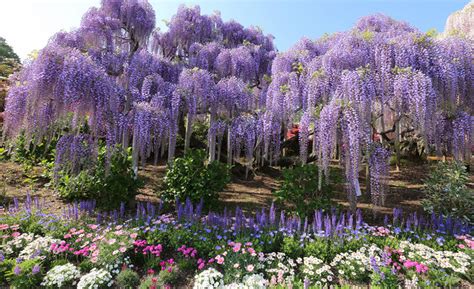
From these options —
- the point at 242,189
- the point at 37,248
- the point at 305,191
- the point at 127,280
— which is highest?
the point at 305,191

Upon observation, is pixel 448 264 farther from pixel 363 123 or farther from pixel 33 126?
pixel 33 126

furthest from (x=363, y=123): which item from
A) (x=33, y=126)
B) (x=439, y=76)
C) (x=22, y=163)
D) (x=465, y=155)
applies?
(x=22, y=163)

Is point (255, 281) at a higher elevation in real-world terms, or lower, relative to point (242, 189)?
lower

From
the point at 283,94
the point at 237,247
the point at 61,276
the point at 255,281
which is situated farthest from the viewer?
the point at 283,94

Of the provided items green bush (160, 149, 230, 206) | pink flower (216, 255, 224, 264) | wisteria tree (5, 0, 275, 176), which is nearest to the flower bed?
pink flower (216, 255, 224, 264)

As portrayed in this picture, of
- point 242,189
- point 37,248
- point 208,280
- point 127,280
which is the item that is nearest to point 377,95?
point 242,189

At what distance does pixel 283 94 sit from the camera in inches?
271

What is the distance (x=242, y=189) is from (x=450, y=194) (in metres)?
4.70

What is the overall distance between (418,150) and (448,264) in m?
7.97

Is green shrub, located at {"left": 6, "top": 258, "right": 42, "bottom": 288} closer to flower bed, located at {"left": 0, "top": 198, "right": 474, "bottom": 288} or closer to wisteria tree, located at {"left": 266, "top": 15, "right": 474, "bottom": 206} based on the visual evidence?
flower bed, located at {"left": 0, "top": 198, "right": 474, "bottom": 288}

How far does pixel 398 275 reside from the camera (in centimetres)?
389

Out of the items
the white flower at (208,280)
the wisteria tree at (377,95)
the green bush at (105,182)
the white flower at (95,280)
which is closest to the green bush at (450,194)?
the wisteria tree at (377,95)

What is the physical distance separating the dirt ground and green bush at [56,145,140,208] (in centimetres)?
46

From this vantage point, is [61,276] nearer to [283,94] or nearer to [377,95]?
[283,94]
